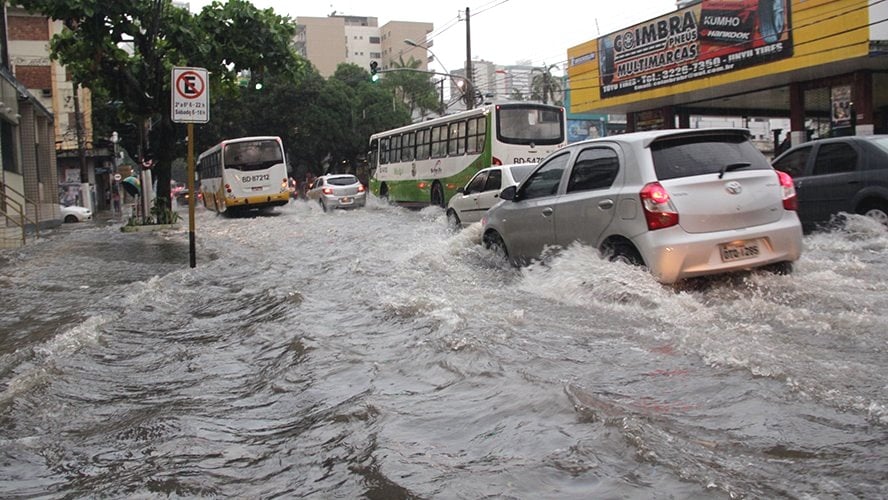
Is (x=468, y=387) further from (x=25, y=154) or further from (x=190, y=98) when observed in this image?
(x=25, y=154)

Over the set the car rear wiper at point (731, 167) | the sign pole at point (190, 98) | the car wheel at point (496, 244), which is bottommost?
the car wheel at point (496, 244)

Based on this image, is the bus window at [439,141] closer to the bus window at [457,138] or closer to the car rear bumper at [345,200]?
the bus window at [457,138]

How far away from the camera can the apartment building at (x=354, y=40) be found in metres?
92.4

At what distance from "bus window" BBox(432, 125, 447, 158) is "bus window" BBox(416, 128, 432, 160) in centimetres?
31

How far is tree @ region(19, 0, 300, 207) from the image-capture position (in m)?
16.7

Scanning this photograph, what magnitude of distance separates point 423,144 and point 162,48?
837cm

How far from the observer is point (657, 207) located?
5.94m

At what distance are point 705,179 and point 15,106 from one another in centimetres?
2271

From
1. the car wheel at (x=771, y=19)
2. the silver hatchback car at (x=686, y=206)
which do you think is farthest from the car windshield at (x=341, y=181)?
the silver hatchback car at (x=686, y=206)

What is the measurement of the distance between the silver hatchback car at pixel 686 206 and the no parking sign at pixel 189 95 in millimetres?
5793

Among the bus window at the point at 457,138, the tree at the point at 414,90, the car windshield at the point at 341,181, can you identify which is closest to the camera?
the bus window at the point at 457,138

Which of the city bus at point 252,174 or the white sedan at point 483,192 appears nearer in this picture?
the white sedan at point 483,192

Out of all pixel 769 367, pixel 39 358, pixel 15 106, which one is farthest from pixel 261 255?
pixel 15 106

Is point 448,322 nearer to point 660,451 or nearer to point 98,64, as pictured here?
point 660,451
